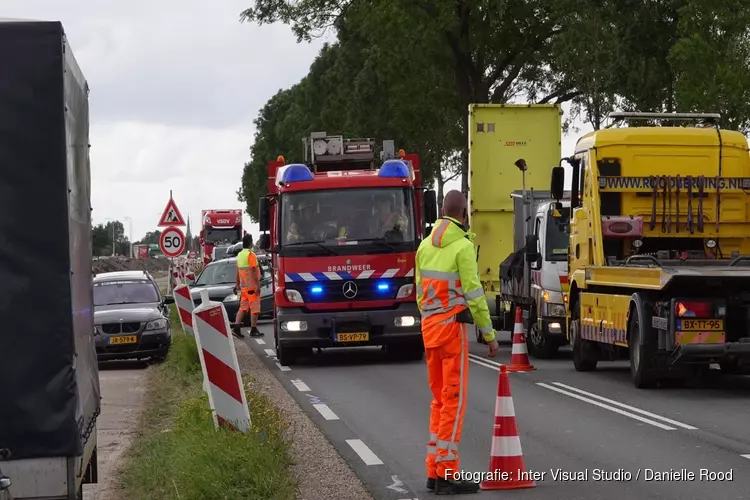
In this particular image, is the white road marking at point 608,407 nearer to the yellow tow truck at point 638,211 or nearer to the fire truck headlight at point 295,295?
the yellow tow truck at point 638,211

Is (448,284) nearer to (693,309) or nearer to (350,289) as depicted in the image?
(693,309)

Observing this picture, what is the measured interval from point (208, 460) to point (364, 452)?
2232mm

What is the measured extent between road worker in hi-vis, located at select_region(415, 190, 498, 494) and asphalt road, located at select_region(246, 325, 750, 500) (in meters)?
0.29

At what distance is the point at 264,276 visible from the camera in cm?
3494

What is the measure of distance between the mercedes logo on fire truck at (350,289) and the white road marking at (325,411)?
526 centimetres

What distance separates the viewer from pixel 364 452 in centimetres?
1198

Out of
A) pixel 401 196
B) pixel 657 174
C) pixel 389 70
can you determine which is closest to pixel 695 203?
pixel 657 174

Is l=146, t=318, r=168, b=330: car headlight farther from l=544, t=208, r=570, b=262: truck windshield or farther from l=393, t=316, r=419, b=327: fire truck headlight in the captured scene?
l=544, t=208, r=570, b=262: truck windshield

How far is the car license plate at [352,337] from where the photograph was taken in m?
21.1

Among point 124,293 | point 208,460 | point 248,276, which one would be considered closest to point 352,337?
point 124,293

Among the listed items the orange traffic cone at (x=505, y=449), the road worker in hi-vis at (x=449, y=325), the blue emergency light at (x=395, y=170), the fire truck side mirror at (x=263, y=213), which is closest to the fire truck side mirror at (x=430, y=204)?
the blue emergency light at (x=395, y=170)

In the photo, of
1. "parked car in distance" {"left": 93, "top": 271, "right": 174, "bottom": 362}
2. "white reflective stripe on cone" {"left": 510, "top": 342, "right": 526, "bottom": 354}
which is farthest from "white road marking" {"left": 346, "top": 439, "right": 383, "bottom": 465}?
"parked car in distance" {"left": 93, "top": 271, "right": 174, "bottom": 362}

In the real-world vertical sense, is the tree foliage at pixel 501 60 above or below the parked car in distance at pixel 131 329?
above

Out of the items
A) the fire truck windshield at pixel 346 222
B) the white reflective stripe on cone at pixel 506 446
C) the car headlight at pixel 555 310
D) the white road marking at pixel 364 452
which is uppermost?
the fire truck windshield at pixel 346 222
